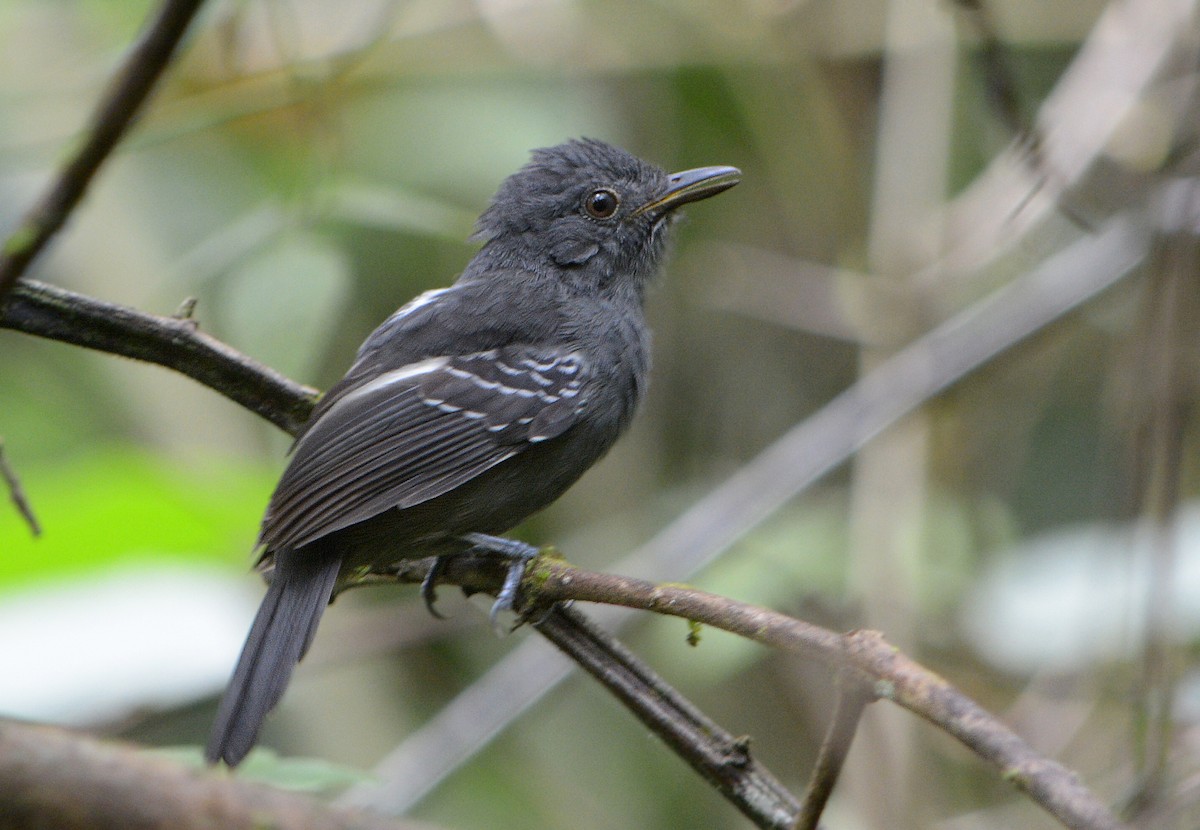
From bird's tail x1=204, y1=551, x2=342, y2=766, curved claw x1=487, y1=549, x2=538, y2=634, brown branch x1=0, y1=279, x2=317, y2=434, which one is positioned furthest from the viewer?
curved claw x1=487, y1=549, x2=538, y2=634

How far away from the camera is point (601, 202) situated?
395cm

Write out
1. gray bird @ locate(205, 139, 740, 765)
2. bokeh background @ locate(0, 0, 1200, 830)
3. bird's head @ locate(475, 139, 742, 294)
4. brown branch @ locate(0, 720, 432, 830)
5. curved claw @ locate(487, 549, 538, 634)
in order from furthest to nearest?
bird's head @ locate(475, 139, 742, 294)
bokeh background @ locate(0, 0, 1200, 830)
gray bird @ locate(205, 139, 740, 765)
curved claw @ locate(487, 549, 538, 634)
brown branch @ locate(0, 720, 432, 830)

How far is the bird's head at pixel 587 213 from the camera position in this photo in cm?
390

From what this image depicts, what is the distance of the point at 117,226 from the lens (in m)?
5.24

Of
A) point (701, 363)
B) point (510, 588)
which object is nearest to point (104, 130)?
point (510, 588)

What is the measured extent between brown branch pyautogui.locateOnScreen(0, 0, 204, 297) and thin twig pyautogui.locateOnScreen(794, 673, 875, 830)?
36.8 inches

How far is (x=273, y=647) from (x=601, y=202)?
1.87 metres

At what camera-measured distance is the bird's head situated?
3.90 metres

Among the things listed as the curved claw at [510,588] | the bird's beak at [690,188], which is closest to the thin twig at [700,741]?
the curved claw at [510,588]

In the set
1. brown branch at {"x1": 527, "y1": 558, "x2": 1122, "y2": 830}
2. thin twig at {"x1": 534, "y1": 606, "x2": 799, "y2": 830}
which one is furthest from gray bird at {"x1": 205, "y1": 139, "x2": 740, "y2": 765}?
brown branch at {"x1": 527, "y1": 558, "x2": 1122, "y2": 830}

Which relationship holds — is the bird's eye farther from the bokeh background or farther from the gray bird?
the bokeh background

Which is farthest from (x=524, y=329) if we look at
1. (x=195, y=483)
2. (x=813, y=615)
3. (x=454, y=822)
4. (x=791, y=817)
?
(x=454, y=822)

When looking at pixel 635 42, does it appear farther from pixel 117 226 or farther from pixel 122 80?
pixel 122 80

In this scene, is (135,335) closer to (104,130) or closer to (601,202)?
(104,130)
